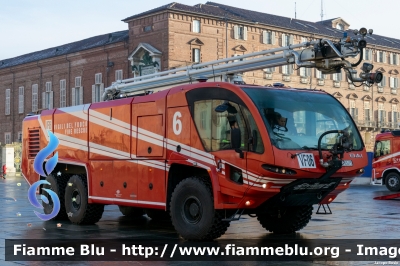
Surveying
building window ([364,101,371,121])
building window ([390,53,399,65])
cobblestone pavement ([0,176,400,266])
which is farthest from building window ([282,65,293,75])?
cobblestone pavement ([0,176,400,266])

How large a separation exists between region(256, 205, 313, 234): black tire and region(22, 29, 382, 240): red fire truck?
19 millimetres

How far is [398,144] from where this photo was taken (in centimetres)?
3434

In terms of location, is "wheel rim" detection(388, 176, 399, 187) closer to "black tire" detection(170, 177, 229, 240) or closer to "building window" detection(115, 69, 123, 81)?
"black tire" detection(170, 177, 229, 240)

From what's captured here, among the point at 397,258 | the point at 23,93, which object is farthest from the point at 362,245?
the point at 23,93

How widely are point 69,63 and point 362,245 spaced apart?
215 feet

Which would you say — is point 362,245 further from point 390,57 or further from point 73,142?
point 390,57

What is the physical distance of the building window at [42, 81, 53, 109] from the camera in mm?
78375

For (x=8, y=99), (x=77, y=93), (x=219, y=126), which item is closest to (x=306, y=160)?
(x=219, y=126)

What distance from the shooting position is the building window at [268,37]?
71.2 metres

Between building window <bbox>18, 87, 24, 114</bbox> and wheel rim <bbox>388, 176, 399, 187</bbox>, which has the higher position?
building window <bbox>18, 87, 24, 114</bbox>

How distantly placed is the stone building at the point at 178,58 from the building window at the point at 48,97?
103mm

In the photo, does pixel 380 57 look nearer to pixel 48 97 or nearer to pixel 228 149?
pixel 48 97

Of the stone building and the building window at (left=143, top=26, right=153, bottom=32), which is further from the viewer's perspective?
the building window at (left=143, top=26, right=153, bottom=32)

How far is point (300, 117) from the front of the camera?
13000 millimetres
